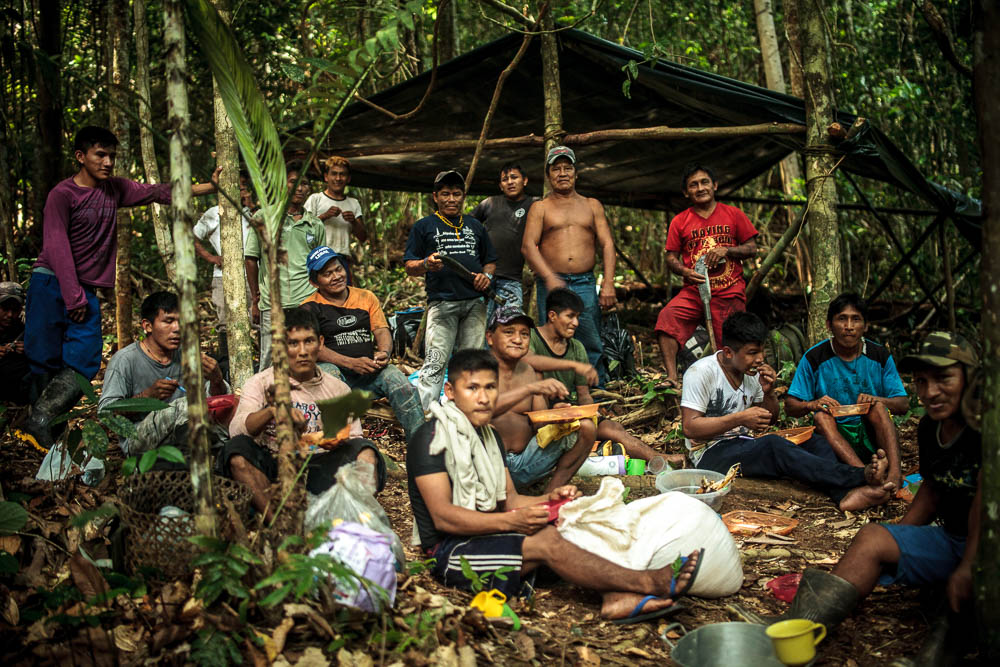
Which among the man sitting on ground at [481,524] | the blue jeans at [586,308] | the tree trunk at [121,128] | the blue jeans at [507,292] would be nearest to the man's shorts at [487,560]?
the man sitting on ground at [481,524]

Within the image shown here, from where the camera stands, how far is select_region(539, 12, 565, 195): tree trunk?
6227 millimetres

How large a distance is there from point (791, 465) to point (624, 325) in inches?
174

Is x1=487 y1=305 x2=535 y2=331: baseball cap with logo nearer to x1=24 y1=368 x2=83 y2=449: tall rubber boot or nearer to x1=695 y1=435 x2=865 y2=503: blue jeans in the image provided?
x1=695 y1=435 x2=865 y2=503: blue jeans

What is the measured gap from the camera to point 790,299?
998 cm

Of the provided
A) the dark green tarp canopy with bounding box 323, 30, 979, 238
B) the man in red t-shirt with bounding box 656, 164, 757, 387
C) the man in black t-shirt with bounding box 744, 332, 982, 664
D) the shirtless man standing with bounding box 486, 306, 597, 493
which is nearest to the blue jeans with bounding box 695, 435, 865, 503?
the shirtless man standing with bounding box 486, 306, 597, 493

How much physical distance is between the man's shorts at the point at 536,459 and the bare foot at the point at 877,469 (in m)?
1.67

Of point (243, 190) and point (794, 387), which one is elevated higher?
point (243, 190)

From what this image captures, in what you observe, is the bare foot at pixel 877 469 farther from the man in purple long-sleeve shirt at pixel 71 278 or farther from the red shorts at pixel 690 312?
the man in purple long-sleeve shirt at pixel 71 278

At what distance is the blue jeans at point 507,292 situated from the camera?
6.70 meters

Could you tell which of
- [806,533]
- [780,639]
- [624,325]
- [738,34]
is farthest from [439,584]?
[738,34]

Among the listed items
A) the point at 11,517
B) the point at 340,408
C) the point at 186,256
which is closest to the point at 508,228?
the point at 186,256

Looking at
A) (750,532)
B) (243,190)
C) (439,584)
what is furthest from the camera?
(243,190)

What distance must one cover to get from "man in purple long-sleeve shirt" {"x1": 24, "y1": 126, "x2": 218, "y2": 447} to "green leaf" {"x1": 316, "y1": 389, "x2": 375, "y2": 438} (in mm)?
2432

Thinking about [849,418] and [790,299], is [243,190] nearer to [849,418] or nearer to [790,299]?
[849,418]
